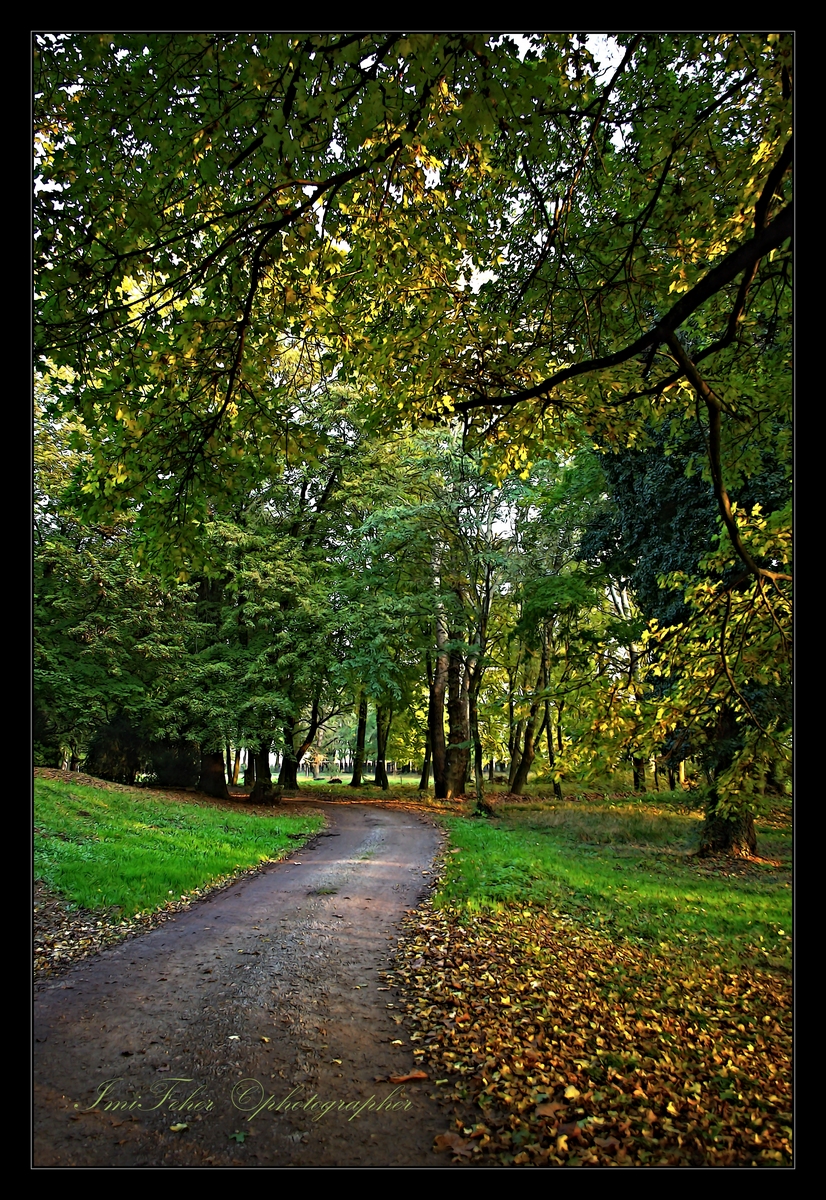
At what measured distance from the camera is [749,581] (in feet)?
16.3

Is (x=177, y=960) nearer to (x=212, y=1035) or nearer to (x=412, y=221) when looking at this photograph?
(x=212, y=1035)

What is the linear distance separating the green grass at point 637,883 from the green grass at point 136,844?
11.9 ft

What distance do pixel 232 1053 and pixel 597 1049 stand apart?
2459 millimetres

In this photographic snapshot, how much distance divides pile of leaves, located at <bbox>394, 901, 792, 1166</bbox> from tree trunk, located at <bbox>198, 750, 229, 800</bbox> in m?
13.6

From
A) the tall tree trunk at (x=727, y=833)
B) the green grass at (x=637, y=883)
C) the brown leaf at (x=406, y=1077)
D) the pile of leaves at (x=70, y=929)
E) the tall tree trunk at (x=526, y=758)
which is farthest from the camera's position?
the tall tree trunk at (x=526, y=758)

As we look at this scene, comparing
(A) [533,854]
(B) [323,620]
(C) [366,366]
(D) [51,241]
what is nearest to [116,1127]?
(D) [51,241]

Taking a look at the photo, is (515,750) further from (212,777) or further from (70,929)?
(70,929)

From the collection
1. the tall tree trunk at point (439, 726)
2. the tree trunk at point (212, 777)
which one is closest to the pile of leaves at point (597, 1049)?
the tree trunk at point (212, 777)

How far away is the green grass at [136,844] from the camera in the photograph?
6.70 m

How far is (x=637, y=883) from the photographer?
9195 millimetres

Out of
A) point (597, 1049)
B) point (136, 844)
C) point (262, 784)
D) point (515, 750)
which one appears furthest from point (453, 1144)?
point (515, 750)

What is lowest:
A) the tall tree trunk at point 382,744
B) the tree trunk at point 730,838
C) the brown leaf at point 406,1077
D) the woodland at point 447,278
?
the tall tree trunk at point 382,744

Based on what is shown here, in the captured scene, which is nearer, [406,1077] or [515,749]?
[406,1077]

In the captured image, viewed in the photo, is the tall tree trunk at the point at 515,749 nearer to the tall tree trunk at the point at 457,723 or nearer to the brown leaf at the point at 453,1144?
the tall tree trunk at the point at 457,723
